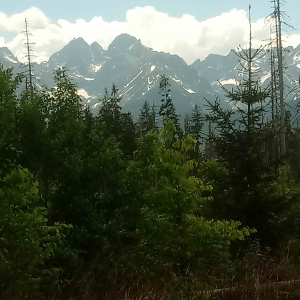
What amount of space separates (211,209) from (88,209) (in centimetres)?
566

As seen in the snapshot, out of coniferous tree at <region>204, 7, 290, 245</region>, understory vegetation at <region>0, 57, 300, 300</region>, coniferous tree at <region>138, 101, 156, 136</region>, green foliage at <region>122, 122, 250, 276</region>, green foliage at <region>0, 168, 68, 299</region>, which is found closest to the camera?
green foliage at <region>0, 168, 68, 299</region>

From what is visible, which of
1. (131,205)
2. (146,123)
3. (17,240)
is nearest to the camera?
(17,240)

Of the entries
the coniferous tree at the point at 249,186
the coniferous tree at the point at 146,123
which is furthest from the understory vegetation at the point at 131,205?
the coniferous tree at the point at 146,123

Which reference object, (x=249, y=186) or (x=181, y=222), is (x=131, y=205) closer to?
(x=181, y=222)

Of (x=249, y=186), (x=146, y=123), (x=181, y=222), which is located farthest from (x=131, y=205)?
(x=146, y=123)

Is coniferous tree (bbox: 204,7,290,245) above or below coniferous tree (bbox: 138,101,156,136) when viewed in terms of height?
below

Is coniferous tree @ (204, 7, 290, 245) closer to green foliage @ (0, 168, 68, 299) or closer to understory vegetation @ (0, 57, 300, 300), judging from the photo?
understory vegetation @ (0, 57, 300, 300)

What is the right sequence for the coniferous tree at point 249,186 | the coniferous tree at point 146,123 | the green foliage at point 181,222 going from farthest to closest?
the coniferous tree at point 146,123
the coniferous tree at point 249,186
the green foliage at point 181,222

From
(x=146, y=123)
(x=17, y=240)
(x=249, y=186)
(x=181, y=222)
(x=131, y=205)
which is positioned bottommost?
(x=17, y=240)

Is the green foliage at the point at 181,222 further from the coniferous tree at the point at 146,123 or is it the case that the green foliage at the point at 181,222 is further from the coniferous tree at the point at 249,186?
the coniferous tree at the point at 146,123

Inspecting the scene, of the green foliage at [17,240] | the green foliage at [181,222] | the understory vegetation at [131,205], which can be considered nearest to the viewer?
the green foliage at [17,240]

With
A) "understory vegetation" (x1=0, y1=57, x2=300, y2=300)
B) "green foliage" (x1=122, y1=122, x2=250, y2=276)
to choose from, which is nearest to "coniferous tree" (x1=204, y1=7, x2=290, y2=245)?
"understory vegetation" (x1=0, y1=57, x2=300, y2=300)

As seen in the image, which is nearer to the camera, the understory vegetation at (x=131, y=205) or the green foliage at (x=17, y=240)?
the green foliage at (x=17, y=240)

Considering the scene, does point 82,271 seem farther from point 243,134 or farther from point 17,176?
point 243,134
